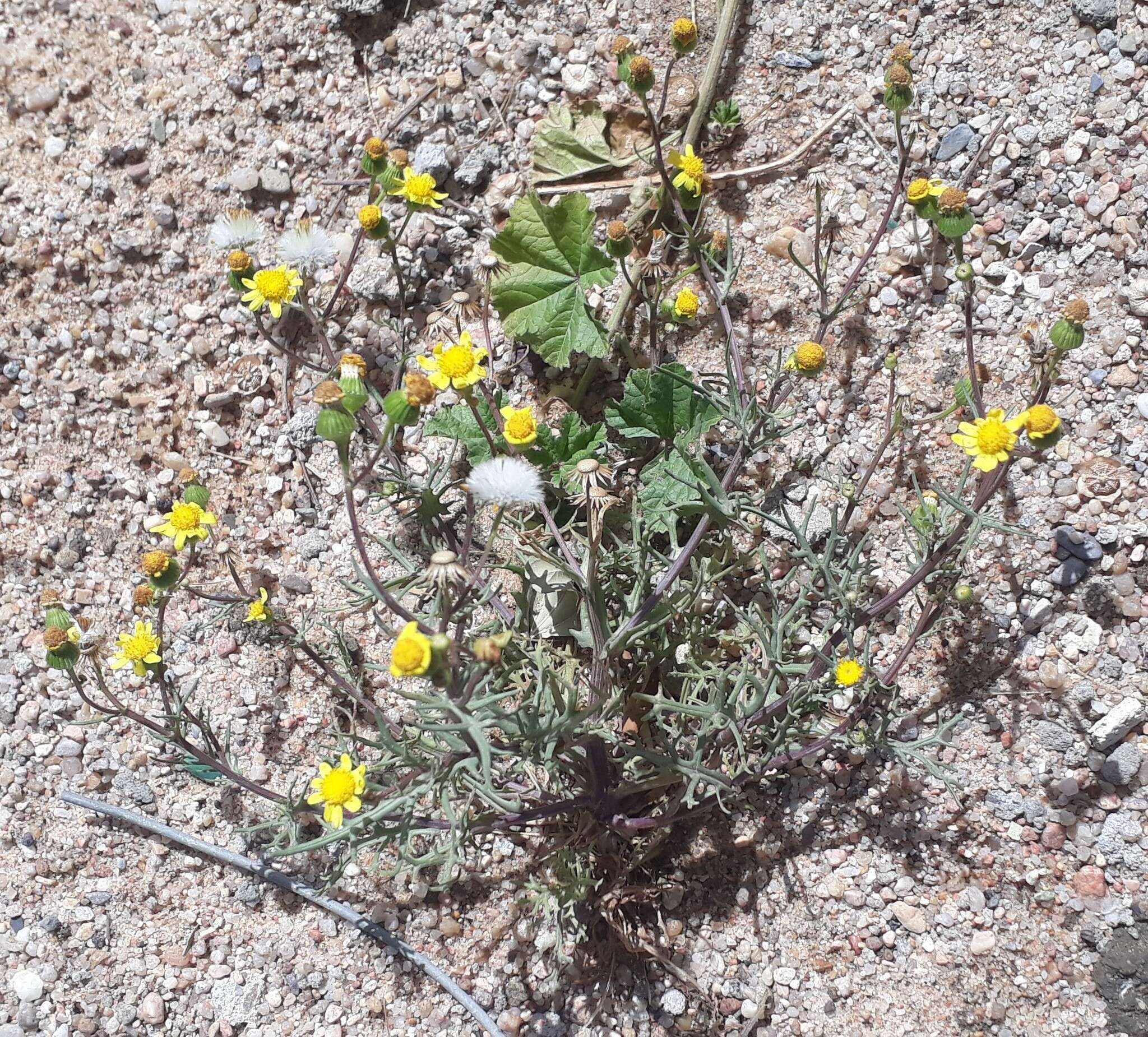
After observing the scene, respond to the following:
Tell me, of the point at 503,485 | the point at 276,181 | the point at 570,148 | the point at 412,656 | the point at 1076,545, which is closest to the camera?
the point at 412,656

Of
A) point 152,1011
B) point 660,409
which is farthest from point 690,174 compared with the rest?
point 152,1011

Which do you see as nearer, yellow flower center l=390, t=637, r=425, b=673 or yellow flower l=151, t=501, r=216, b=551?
yellow flower center l=390, t=637, r=425, b=673

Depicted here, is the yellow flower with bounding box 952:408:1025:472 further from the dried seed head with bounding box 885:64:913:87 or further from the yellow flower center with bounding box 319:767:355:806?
the yellow flower center with bounding box 319:767:355:806

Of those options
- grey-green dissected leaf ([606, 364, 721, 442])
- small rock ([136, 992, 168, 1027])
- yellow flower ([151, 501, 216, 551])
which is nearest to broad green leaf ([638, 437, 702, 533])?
grey-green dissected leaf ([606, 364, 721, 442])

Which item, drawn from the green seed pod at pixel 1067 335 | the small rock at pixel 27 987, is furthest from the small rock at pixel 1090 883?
the small rock at pixel 27 987

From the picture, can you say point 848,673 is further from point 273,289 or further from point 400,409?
point 273,289

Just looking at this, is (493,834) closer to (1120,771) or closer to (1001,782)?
(1001,782)
